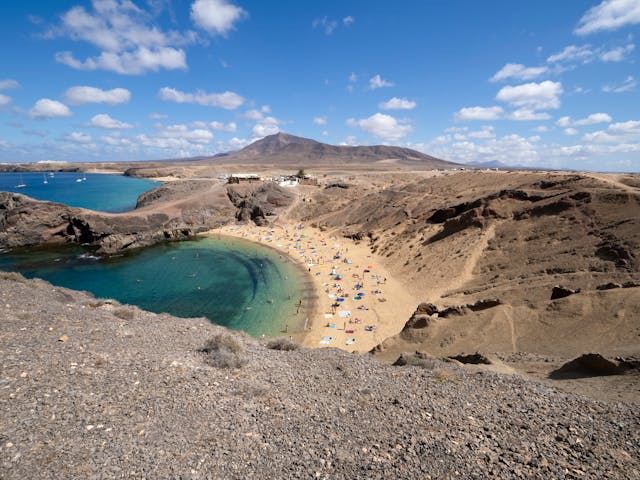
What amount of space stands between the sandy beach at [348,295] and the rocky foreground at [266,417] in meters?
11.1

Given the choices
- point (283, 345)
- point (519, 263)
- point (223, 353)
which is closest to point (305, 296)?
point (283, 345)

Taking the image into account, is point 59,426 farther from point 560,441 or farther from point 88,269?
point 88,269

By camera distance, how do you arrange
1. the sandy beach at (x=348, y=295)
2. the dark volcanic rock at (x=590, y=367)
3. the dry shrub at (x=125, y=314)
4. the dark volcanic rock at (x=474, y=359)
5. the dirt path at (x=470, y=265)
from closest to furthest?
the dark volcanic rock at (x=590, y=367) < the dark volcanic rock at (x=474, y=359) < the dry shrub at (x=125, y=314) < the sandy beach at (x=348, y=295) < the dirt path at (x=470, y=265)

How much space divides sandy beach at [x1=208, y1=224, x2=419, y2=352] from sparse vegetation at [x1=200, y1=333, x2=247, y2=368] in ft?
35.3

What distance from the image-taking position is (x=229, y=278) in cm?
3641

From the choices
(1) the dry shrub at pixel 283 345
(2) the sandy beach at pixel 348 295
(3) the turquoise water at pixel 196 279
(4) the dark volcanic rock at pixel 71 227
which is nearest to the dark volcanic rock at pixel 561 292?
(2) the sandy beach at pixel 348 295

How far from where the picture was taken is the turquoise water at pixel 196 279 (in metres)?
28.1

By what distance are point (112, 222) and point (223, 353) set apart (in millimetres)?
50032

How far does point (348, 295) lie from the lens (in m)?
30.3

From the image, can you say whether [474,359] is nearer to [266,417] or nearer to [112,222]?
[266,417]

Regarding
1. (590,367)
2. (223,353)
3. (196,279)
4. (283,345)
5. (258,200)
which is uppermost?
(258,200)

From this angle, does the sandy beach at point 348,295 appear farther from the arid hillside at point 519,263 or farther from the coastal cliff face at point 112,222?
the coastal cliff face at point 112,222

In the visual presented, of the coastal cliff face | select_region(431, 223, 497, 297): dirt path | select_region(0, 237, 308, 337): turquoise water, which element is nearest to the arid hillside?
select_region(431, 223, 497, 297): dirt path

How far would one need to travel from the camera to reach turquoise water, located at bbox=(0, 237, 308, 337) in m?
28.1
